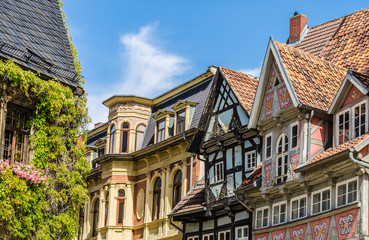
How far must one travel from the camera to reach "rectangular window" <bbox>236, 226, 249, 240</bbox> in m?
30.4

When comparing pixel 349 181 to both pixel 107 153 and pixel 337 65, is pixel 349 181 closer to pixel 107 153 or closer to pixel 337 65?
pixel 337 65

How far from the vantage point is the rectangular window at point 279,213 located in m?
27.7

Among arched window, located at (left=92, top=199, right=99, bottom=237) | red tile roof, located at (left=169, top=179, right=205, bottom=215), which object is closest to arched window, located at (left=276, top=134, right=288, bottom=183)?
red tile roof, located at (left=169, top=179, right=205, bottom=215)

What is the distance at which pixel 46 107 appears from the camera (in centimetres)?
2722

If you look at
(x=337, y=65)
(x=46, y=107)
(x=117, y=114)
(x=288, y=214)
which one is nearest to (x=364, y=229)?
(x=288, y=214)

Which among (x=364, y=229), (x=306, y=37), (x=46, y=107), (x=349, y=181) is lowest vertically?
(x=364, y=229)

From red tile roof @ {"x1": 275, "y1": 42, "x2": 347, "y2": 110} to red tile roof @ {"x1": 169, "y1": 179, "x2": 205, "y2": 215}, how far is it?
26.0 feet

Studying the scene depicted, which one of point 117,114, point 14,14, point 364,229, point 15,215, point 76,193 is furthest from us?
point 117,114

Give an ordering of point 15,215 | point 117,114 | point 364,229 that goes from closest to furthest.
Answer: point 364,229 → point 15,215 → point 117,114

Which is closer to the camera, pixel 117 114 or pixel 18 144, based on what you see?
pixel 18 144

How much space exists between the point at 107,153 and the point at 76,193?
17556 millimetres

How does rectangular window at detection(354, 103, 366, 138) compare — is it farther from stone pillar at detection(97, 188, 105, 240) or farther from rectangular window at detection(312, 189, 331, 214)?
stone pillar at detection(97, 188, 105, 240)

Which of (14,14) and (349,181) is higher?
(14,14)

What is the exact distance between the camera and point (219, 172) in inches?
1296
